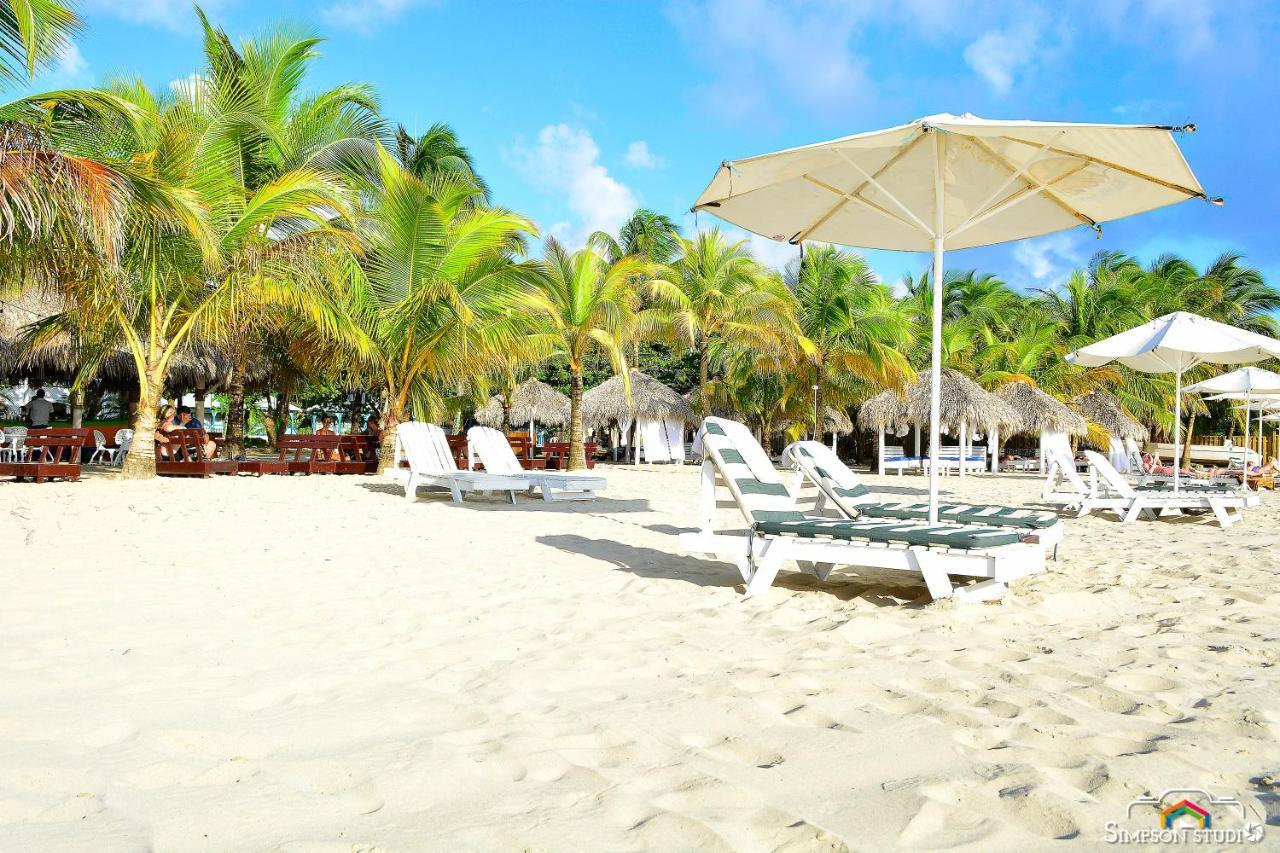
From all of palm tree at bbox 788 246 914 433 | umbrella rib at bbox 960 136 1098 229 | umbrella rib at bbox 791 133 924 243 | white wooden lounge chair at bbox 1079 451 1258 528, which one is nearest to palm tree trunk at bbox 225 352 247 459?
palm tree at bbox 788 246 914 433

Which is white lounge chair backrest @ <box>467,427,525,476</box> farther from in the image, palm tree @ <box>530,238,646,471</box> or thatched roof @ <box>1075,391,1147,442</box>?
thatched roof @ <box>1075,391,1147,442</box>

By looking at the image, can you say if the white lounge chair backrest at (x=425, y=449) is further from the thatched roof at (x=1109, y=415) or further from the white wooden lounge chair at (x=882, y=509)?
the thatched roof at (x=1109, y=415)

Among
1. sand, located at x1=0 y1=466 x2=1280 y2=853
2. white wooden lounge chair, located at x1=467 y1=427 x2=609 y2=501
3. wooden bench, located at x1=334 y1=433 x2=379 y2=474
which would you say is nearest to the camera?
sand, located at x1=0 y1=466 x2=1280 y2=853

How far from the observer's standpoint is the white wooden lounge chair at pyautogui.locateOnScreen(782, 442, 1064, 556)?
4.60 meters

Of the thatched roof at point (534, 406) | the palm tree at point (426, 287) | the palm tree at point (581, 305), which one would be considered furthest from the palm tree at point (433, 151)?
the palm tree at point (426, 287)

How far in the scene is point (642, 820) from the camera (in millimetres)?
1685

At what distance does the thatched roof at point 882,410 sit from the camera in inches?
791

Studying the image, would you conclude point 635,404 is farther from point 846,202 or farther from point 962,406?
point 846,202

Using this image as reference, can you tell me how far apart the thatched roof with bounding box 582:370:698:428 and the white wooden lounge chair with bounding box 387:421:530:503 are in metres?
14.1

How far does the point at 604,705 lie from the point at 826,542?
187 centimetres

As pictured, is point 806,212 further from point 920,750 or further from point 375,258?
point 375,258

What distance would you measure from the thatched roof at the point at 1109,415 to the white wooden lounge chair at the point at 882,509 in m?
20.6

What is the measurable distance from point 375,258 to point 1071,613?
11567mm

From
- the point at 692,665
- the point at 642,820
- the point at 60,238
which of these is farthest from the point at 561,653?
the point at 60,238
